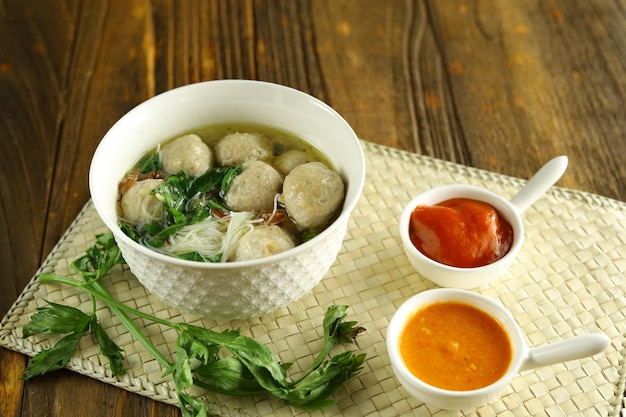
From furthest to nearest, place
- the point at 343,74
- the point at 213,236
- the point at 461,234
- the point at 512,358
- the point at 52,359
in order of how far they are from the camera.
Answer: the point at 343,74 < the point at 461,234 < the point at 213,236 < the point at 52,359 < the point at 512,358

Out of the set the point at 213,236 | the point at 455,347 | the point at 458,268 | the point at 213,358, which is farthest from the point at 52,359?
the point at 458,268

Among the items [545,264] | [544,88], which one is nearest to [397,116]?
[544,88]

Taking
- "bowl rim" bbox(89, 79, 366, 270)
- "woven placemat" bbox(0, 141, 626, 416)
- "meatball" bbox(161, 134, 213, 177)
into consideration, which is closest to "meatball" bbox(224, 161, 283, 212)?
"meatball" bbox(161, 134, 213, 177)

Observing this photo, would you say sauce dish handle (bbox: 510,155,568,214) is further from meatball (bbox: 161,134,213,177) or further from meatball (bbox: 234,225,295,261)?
meatball (bbox: 161,134,213,177)

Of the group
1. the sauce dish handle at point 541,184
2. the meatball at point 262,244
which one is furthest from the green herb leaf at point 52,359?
the sauce dish handle at point 541,184

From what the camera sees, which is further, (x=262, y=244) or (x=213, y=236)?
(x=213, y=236)

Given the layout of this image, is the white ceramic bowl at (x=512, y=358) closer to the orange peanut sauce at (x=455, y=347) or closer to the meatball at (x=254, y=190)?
the orange peanut sauce at (x=455, y=347)

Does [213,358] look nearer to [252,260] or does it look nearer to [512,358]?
[252,260]

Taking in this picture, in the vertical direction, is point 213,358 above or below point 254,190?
below

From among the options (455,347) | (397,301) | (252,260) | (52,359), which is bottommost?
(52,359)
